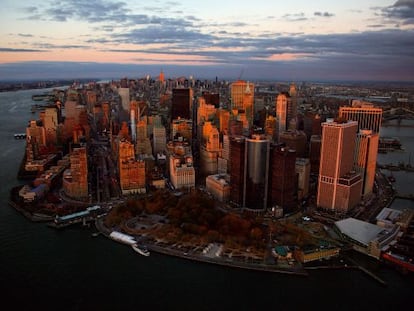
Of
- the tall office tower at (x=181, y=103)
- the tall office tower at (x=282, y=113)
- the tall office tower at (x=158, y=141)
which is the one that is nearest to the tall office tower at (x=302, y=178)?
the tall office tower at (x=158, y=141)

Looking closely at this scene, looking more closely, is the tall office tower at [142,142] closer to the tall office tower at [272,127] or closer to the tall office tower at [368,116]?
the tall office tower at [272,127]

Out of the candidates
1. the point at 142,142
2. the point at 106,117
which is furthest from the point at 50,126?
the point at 142,142

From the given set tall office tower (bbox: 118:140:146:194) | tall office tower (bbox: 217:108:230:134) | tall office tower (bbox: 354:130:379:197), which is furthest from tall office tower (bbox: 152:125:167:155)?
tall office tower (bbox: 354:130:379:197)

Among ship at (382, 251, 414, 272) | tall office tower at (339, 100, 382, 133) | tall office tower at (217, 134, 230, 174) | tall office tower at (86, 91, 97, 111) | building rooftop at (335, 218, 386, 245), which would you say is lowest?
ship at (382, 251, 414, 272)

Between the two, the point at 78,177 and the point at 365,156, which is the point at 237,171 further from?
the point at 78,177

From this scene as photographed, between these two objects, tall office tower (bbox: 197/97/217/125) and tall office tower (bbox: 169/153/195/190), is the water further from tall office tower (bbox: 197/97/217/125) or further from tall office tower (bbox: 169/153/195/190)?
tall office tower (bbox: 197/97/217/125)

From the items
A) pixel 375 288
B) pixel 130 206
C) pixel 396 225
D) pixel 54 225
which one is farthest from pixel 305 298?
pixel 54 225
